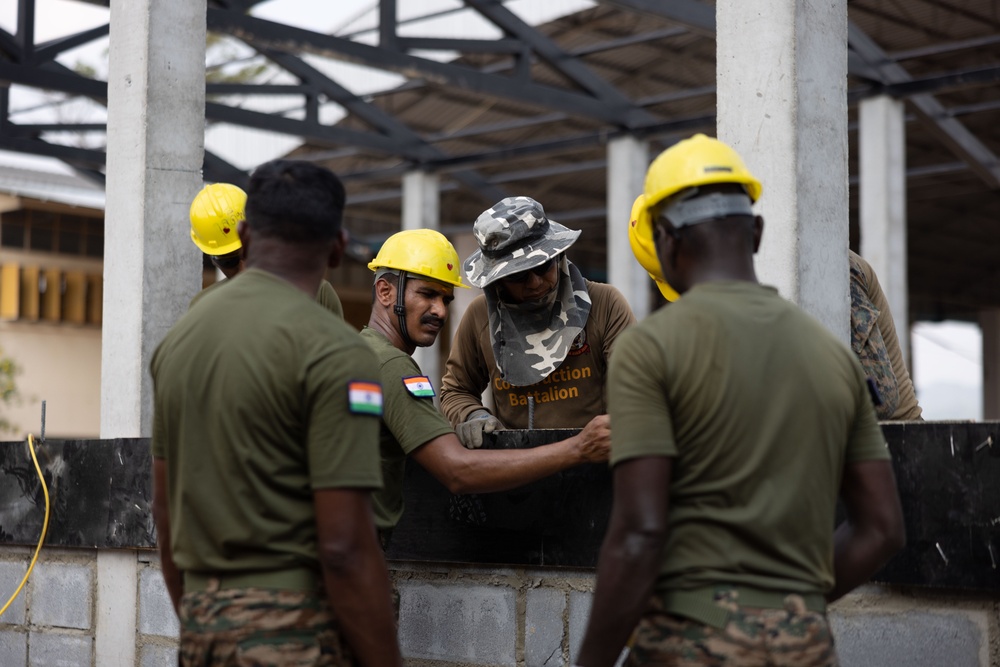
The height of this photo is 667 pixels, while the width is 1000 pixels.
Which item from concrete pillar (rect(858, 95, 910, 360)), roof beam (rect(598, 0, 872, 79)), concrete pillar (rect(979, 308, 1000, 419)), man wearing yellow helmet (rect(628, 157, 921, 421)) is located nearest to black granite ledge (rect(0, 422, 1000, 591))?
man wearing yellow helmet (rect(628, 157, 921, 421))

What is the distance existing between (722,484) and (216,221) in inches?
114

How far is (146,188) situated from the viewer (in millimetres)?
5629

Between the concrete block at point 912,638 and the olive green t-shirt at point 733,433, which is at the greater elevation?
the olive green t-shirt at point 733,433

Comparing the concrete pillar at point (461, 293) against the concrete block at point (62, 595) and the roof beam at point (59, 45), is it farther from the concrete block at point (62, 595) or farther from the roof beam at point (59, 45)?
the concrete block at point (62, 595)

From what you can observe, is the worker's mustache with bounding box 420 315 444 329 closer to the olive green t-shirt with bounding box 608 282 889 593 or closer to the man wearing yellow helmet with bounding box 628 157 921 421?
the man wearing yellow helmet with bounding box 628 157 921 421

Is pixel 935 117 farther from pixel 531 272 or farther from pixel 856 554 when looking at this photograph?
pixel 856 554

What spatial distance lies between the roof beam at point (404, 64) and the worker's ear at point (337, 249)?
10.5 m

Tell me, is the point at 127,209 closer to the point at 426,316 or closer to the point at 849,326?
the point at 426,316

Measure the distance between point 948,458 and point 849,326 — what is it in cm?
99

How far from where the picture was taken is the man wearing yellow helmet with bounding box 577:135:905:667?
2.34 meters

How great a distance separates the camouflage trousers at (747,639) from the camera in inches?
91.9

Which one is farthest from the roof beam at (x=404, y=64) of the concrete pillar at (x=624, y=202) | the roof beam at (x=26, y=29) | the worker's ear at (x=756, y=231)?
the worker's ear at (x=756, y=231)

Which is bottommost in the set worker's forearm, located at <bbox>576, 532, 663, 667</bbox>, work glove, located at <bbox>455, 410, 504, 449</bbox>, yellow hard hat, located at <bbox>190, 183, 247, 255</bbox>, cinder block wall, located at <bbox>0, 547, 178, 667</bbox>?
cinder block wall, located at <bbox>0, 547, 178, 667</bbox>

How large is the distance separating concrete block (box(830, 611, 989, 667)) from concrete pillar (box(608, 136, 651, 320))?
13.0m
